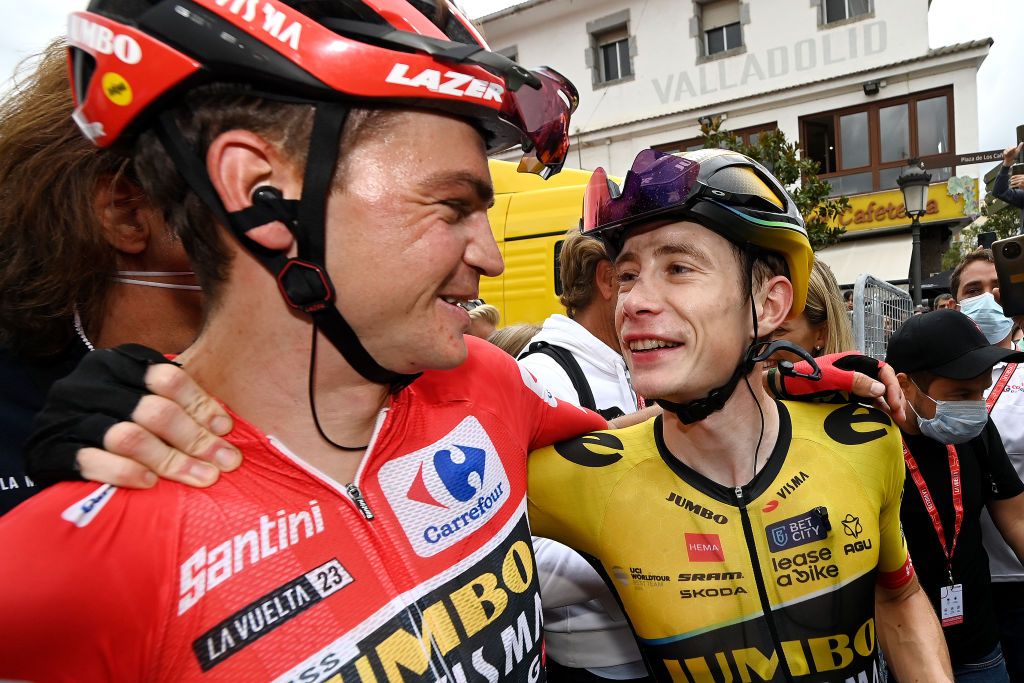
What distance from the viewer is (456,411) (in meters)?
1.65

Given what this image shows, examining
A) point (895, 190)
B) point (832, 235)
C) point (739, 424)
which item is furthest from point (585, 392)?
point (895, 190)

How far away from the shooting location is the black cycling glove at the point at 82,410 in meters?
1.07

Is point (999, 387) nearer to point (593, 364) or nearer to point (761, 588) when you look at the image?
point (593, 364)

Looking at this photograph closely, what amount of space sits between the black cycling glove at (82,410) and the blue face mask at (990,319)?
6.10 m

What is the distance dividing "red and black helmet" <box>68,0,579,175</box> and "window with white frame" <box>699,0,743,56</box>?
893 inches

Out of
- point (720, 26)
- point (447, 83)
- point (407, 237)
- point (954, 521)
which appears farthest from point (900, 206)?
point (407, 237)

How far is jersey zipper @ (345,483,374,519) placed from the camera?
131 centimetres

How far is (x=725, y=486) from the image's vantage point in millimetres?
2094

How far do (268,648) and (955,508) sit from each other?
3349 millimetres

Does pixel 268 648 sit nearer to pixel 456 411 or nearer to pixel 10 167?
pixel 456 411

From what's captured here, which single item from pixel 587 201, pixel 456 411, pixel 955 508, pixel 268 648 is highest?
pixel 587 201

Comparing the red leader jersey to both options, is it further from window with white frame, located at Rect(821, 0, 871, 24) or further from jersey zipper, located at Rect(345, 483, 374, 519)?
window with white frame, located at Rect(821, 0, 871, 24)

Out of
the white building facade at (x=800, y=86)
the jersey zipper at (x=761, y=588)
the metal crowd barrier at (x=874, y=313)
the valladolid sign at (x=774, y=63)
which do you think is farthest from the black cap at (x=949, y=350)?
the valladolid sign at (x=774, y=63)

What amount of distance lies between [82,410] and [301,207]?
52 centimetres
